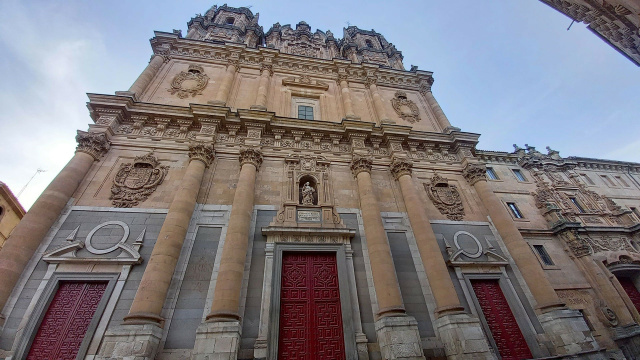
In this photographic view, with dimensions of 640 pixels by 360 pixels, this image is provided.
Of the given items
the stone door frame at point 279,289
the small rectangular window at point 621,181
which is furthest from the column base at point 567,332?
the small rectangular window at point 621,181

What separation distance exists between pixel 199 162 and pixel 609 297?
2210 centimetres

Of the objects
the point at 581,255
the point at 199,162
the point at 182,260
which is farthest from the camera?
the point at 581,255

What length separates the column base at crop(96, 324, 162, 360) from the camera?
6.71 meters

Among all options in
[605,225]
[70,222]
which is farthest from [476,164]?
[70,222]

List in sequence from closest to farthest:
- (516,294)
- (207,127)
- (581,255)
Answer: (516,294), (207,127), (581,255)

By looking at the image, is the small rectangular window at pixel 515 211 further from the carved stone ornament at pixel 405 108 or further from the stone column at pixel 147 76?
the stone column at pixel 147 76

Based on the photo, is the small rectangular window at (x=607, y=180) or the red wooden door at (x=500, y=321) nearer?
the red wooden door at (x=500, y=321)

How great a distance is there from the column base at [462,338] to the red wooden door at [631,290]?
14.6 m

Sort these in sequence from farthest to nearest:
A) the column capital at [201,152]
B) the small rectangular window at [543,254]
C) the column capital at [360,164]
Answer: the small rectangular window at [543,254]
the column capital at [360,164]
the column capital at [201,152]

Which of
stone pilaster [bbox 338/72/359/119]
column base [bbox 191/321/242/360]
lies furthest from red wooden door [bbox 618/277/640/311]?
column base [bbox 191/321/242/360]

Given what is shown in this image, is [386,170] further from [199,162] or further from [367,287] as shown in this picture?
[199,162]

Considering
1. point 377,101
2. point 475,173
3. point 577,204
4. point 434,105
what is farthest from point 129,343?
point 577,204

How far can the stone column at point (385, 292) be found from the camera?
7816 millimetres

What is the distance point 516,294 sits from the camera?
10.5 metres
